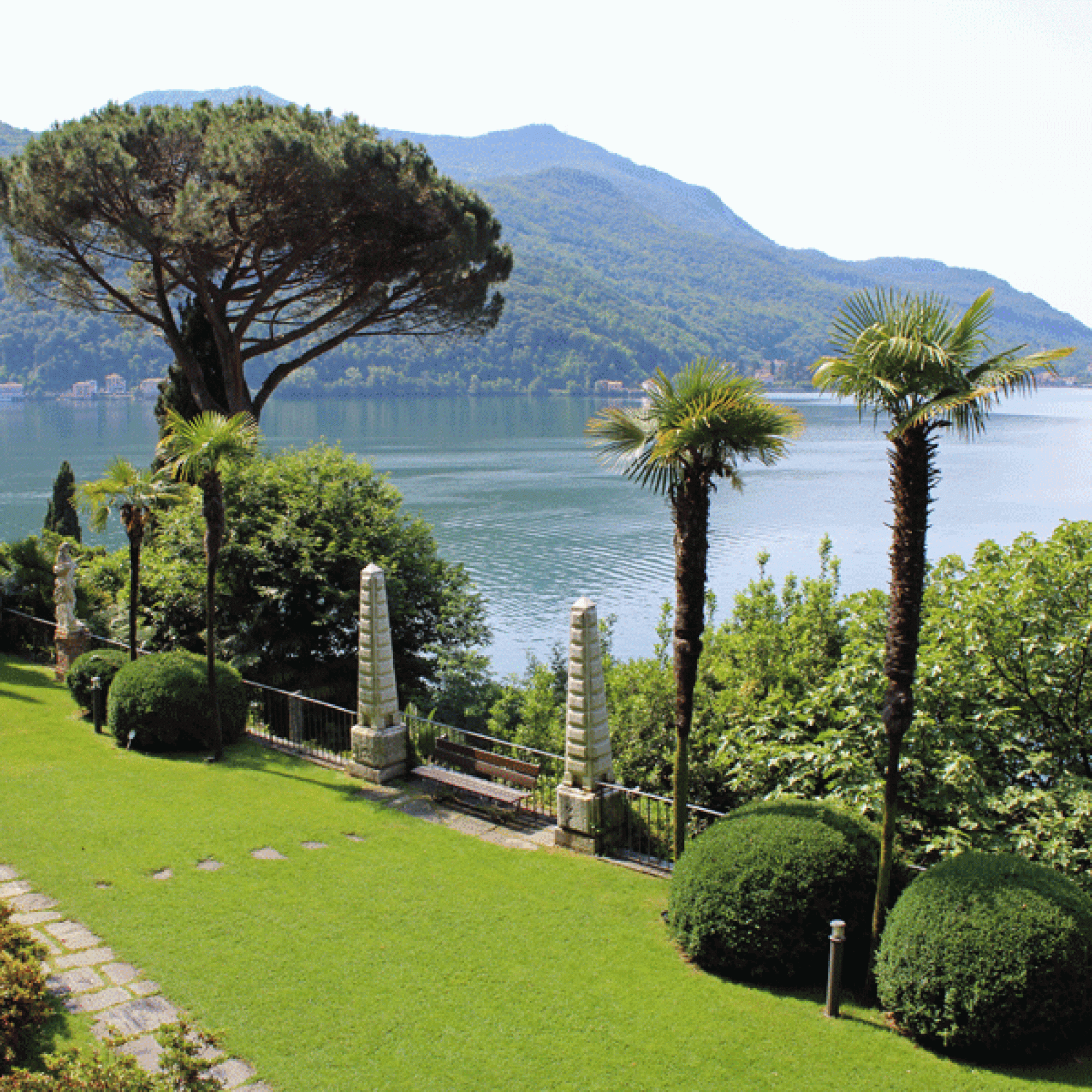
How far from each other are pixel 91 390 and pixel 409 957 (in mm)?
130855

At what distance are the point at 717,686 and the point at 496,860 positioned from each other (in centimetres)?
522

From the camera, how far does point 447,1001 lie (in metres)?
7.70

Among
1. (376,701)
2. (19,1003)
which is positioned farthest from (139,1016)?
(376,701)

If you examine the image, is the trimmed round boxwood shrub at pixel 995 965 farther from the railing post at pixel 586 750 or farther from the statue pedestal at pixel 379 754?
the statue pedestal at pixel 379 754

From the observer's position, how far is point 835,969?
7605 millimetres

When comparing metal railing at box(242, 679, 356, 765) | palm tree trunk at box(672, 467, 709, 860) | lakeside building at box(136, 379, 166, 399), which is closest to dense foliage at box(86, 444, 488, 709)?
metal railing at box(242, 679, 356, 765)

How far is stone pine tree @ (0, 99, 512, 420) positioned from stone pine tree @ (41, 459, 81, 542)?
22.0ft

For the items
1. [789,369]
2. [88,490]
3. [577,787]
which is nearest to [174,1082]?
[577,787]

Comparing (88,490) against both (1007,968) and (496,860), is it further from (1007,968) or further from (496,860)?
(1007,968)

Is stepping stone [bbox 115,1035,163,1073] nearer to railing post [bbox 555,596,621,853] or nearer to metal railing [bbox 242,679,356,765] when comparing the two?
railing post [bbox 555,596,621,853]

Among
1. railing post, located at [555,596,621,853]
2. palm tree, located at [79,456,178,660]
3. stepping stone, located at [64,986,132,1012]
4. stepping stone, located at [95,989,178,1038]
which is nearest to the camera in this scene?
stepping stone, located at [95,989,178,1038]

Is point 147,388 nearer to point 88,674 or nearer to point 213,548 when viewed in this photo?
point 88,674

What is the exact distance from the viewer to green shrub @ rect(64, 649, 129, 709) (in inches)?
611

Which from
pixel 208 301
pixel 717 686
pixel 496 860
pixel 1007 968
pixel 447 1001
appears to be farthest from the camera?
pixel 208 301
